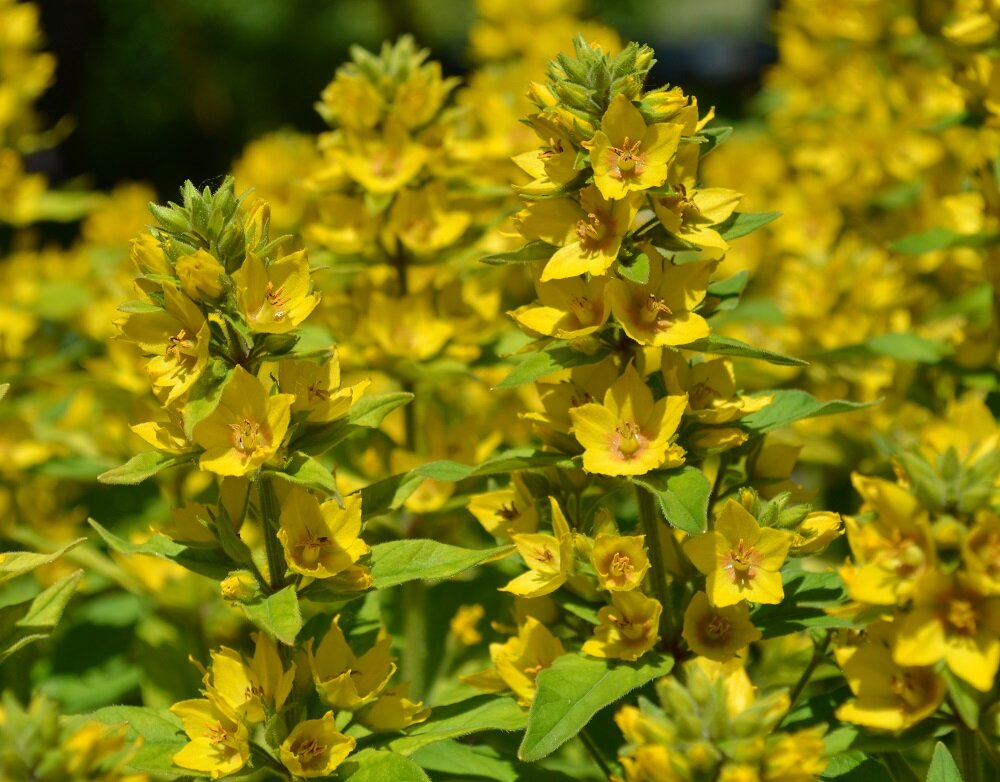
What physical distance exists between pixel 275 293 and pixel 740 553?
91 centimetres

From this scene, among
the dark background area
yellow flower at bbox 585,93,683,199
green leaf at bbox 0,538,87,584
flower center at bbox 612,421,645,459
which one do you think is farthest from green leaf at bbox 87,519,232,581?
the dark background area

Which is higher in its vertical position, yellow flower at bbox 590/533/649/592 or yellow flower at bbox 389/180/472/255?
yellow flower at bbox 389/180/472/255

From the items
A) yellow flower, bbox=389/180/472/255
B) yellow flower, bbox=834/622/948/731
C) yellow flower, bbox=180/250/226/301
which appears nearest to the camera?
yellow flower, bbox=834/622/948/731

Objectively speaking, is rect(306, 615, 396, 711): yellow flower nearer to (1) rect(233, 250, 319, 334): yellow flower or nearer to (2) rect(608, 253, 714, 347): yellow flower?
(1) rect(233, 250, 319, 334): yellow flower

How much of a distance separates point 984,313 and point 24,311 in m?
3.17

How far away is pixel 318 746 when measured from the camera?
6.63 feet

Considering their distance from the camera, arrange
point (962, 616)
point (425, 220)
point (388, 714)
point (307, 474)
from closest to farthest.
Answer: point (962, 616)
point (307, 474)
point (388, 714)
point (425, 220)

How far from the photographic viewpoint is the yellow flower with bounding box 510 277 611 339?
207 centimetres

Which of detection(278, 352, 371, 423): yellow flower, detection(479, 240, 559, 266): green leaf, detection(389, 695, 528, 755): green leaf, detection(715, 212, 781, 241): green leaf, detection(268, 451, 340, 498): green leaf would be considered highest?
detection(479, 240, 559, 266): green leaf

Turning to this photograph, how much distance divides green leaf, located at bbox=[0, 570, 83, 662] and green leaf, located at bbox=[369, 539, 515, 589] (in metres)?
0.55

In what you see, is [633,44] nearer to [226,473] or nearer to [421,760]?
[226,473]

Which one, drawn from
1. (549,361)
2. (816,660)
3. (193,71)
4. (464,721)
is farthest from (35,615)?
(193,71)

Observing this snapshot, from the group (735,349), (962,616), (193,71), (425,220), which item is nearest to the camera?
(962,616)

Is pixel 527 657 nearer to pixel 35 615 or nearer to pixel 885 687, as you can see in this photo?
pixel 885 687
